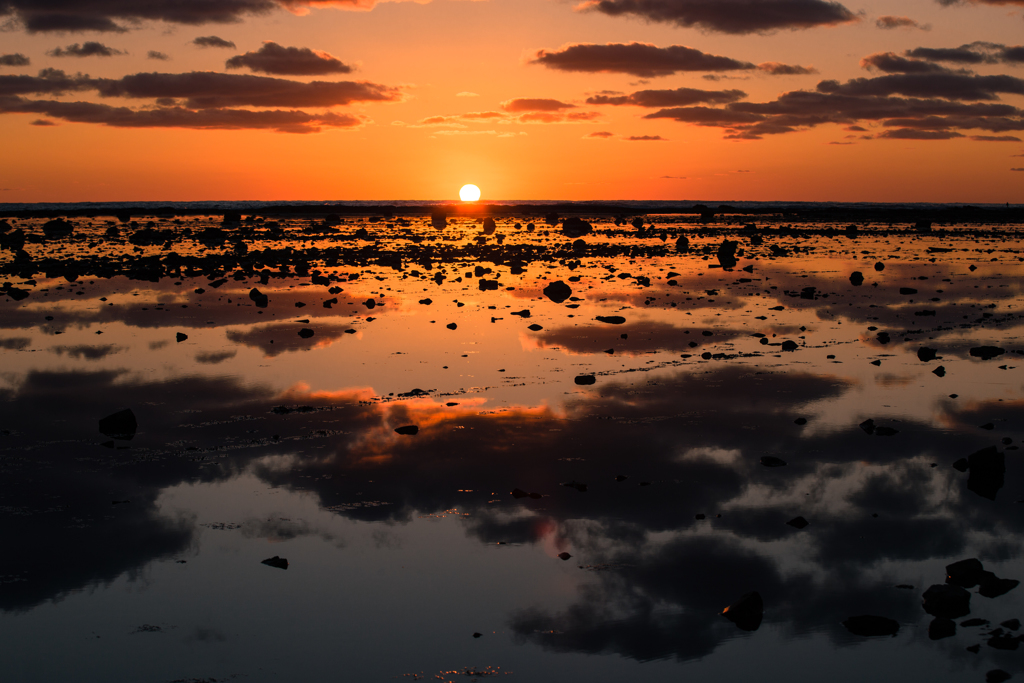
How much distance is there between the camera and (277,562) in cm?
659

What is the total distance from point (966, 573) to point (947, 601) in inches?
23.2

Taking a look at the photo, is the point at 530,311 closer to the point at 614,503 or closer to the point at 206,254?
the point at 614,503

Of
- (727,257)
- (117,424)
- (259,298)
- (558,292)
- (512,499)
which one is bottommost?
(512,499)

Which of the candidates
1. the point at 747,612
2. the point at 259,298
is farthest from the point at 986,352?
the point at 259,298

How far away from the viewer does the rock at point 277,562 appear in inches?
258

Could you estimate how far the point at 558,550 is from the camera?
6.89m

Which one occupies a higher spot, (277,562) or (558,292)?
(558,292)

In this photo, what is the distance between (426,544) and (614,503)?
6.66 ft

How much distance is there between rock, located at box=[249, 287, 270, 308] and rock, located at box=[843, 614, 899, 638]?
18.3 meters

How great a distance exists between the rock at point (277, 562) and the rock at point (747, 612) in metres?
3.59

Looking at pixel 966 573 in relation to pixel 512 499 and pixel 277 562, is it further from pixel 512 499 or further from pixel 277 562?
pixel 277 562

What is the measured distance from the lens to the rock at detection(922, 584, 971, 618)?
5891mm

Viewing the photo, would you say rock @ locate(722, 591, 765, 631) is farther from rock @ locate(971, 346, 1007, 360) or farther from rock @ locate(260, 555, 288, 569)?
rock @ locate(971, 346, 1007, 360)

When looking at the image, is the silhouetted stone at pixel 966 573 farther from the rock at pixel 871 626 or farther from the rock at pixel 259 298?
the rock at pixel 259 298
